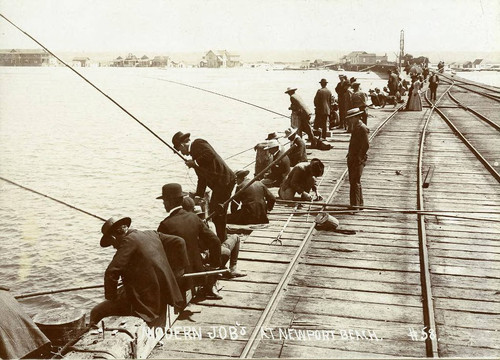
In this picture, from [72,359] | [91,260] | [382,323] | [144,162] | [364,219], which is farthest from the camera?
[144,162]

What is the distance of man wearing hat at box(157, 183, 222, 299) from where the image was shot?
6289 mm

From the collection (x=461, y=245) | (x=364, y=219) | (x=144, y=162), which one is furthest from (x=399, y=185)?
(x=144, y=162)

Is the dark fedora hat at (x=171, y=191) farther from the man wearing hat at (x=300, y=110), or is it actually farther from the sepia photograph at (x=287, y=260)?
the man wearing hat at (x=300, y=110)

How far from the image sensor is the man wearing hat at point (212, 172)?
26.3 ft

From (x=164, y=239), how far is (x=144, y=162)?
27.7 meters

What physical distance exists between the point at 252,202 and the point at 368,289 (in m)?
2.92

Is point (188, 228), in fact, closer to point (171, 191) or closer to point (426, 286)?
point (171, 191)

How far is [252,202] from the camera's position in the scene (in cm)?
954

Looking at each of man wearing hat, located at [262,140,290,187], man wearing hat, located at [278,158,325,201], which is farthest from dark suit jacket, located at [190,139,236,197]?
Answer: man wearing hat, located at [262,140,290,187]

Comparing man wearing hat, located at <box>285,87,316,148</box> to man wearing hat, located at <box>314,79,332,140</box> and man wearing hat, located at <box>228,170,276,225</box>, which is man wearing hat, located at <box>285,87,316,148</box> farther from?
man wearing hat, located at <box>228,170,276,225</box>

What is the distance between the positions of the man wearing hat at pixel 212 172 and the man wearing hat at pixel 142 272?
204cm

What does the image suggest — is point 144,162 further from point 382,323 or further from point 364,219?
point 382,323

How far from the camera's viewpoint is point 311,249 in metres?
9.00

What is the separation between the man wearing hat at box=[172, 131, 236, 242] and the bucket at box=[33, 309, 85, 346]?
2.31 meters
